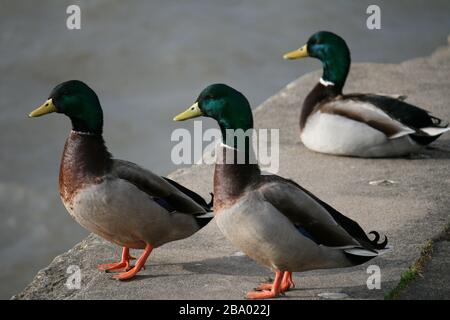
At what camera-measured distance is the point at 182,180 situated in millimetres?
6184

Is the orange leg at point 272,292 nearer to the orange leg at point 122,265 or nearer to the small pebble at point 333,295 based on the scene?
the small pebble at point 333,295

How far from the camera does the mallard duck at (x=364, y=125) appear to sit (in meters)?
6.47

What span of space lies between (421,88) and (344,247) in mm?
4213

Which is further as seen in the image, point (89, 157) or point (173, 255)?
point (173, 255)

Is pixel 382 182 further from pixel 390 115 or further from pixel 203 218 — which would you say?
pixel 203 218

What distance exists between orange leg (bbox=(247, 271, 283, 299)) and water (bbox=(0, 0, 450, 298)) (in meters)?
4.39

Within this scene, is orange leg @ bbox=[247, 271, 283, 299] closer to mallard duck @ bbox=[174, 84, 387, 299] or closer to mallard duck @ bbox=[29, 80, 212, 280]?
mallard duck @ bbox=[174, 84, 387, 299]

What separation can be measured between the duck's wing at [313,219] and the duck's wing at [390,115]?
2.35 m

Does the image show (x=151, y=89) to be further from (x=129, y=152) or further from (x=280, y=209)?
(x=280, y=209)

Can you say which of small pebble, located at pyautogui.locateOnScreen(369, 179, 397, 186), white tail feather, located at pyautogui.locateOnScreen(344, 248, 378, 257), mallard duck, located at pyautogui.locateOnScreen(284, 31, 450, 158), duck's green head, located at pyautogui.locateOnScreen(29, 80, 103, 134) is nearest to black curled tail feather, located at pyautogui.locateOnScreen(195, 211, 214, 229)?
duck's green head, located at pyautogui.locateOnScreen(29, 80, 103, 134)

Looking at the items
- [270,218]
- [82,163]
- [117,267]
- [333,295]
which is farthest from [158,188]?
[333,295]

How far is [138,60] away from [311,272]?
832cm
